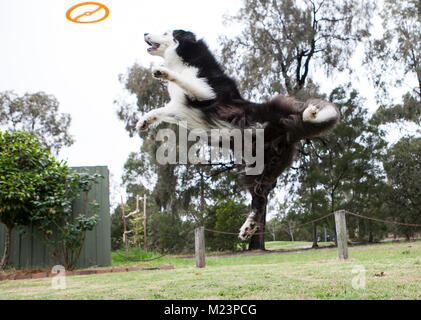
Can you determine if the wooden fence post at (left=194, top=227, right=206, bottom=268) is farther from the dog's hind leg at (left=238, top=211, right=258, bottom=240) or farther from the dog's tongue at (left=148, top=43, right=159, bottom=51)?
the dog's tongue at (left=148, top=43, right=159, bottom=51)

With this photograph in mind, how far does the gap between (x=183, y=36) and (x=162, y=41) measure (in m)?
0.13

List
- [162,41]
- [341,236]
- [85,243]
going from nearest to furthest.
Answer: [162,41] → [341,236] → [85,243]

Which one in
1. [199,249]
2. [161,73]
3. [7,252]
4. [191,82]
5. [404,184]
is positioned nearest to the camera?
[161,73]

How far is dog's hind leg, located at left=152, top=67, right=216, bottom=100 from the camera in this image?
1.85 meters

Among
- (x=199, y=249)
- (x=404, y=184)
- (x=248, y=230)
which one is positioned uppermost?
(x=404, y=184)

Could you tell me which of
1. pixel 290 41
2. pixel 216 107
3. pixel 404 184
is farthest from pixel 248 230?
pixel 404 184

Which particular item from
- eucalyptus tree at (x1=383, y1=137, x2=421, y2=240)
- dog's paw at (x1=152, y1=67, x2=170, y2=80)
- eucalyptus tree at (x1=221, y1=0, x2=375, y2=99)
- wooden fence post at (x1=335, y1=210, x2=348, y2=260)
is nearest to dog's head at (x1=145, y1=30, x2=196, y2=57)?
dog's paw at (x1=152, y1=67, x2=170, y2=80)

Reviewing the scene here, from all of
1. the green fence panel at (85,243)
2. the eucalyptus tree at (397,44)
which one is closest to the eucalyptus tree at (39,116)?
the green fence panel at (85,243)

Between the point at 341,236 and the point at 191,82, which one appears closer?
the point at 191,82

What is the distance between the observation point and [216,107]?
6.77ft

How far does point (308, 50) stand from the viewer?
3396 millimetres

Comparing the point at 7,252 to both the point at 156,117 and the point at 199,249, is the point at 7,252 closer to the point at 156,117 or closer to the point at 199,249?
the point at 199,249
